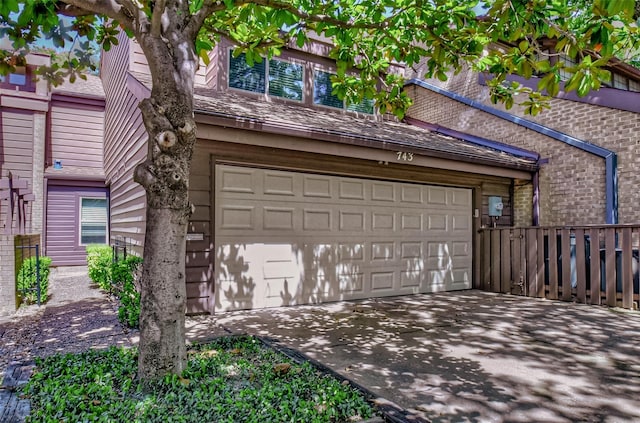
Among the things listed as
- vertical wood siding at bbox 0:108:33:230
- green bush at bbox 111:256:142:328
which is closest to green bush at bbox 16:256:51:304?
green bush at bbox 111:256:142:328

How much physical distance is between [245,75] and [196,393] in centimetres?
773

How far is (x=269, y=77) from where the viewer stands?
31.6 feet

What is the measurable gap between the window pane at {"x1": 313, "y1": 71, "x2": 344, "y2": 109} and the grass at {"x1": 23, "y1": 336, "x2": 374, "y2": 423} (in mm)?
7676

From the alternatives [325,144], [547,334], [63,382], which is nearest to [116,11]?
[63,382]

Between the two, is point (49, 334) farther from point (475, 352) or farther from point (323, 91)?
→ point (323, 91)

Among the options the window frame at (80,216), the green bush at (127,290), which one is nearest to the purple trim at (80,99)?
the window frame at (80,216)

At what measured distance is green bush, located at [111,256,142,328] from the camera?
17.4 ft

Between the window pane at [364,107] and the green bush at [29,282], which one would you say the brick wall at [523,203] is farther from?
the green bush at [29,282]

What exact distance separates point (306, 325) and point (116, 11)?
13.7ft

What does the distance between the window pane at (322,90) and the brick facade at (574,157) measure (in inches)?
148

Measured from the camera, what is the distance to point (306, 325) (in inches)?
224

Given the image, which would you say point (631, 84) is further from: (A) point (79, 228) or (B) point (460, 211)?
(A) point (79, 228)

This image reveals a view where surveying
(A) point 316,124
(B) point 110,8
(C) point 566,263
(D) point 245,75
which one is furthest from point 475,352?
(D) point 245,75

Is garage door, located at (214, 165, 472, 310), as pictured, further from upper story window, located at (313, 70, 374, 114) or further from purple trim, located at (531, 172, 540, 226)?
upper story window, located at (313, 70, 374, 114)
